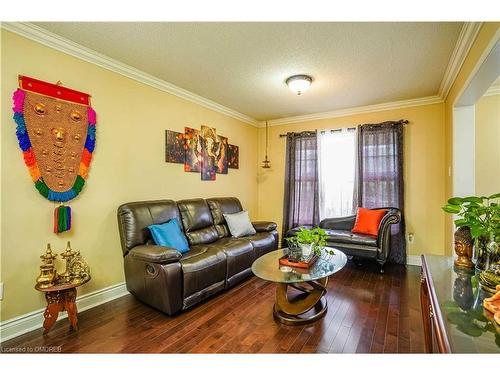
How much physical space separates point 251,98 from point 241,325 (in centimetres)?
305

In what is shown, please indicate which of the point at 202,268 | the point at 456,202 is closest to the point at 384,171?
the point at 456,202

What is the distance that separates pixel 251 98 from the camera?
377cm

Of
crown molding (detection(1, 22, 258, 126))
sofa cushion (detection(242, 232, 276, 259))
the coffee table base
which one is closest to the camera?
crown molding (detection(1, 22, 258, 126))

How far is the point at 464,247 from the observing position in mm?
1444

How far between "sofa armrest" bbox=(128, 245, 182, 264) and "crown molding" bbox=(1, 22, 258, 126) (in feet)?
6.37

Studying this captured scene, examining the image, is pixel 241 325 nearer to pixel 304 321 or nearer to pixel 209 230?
pixel 304 321

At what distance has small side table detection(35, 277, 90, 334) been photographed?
1912mm

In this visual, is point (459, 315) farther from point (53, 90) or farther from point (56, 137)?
point (53, 90)

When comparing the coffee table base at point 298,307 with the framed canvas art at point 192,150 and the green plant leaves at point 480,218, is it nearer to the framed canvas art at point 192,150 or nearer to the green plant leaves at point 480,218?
the green plant leaves at point 480,218

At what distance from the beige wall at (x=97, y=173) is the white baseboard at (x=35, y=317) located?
0.06 meters

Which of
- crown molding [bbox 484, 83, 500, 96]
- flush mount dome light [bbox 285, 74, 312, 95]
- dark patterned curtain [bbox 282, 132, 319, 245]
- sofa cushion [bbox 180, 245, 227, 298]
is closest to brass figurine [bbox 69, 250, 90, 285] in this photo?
sofa cushion [bbox 180, 245, 227, 298]

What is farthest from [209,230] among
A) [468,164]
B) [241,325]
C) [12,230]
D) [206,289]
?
[468,164]

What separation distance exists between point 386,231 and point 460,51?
216 centimetres

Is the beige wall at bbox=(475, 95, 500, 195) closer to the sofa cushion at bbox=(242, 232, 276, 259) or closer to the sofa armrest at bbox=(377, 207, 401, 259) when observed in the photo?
the sofa armrest at bbox=(377, 207, 401, 259)
